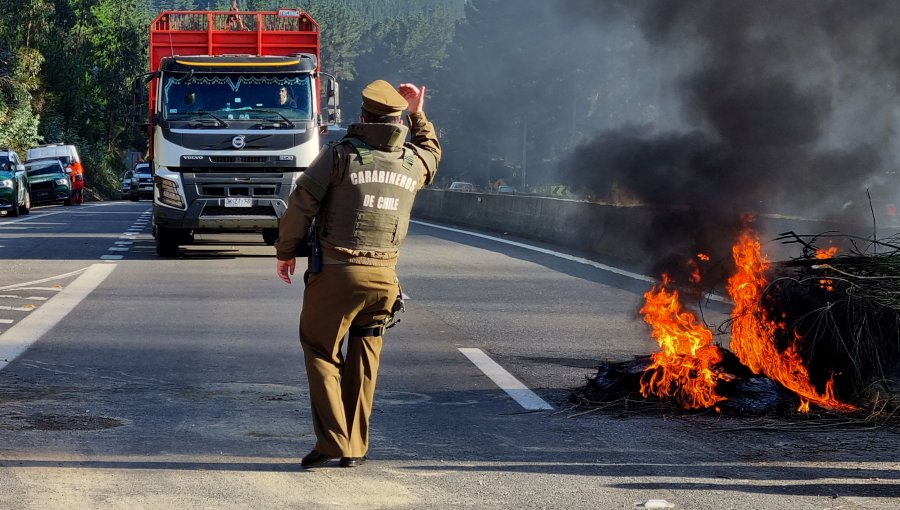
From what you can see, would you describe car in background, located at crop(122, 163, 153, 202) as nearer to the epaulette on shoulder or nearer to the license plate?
the license plate

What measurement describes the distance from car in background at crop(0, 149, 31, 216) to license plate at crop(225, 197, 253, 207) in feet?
56.5

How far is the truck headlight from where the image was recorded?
62.8 ft

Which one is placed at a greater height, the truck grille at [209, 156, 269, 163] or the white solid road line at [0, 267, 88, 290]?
the truck grille at [209, 156, 269, 163]

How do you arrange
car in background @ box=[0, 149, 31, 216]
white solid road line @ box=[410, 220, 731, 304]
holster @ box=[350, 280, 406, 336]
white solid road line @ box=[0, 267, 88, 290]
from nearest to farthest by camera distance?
holster @ box=[350, 280, 406, 336], white solid road line @ box=[0, 267, 88, 290], white solid road line @ box=[410, 220, 731, 304], car in background @ box=[0, 149, 31, 216]

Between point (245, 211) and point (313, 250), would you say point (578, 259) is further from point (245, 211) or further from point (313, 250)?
point (313, 250)

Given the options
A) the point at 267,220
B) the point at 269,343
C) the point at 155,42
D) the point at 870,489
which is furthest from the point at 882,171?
the point at 155,42

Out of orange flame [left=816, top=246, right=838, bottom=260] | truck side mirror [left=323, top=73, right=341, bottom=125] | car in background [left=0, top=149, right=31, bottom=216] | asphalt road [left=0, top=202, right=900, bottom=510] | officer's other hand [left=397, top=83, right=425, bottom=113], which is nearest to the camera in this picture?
asphalt road [left=0, top=202, right=900, bottom=510]

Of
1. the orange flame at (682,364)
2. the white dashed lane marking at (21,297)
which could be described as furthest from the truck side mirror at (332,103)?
the orange flame at (682,364)

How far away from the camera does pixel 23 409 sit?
765cm

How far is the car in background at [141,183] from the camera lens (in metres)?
60.9

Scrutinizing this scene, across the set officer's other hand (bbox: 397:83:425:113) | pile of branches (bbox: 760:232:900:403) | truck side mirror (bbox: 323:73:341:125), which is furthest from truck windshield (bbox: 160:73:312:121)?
officer's other hand (bbox: 397:83:425:113)

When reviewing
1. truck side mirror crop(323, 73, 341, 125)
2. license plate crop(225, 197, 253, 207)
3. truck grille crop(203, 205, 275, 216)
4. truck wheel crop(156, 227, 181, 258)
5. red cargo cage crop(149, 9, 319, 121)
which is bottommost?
truck wheel crop(156, 227, 181, 258)

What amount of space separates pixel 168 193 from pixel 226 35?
3.43 meters

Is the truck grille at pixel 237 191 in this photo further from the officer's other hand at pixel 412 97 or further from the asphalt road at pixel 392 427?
the officer's other hand at pixel 412 97
